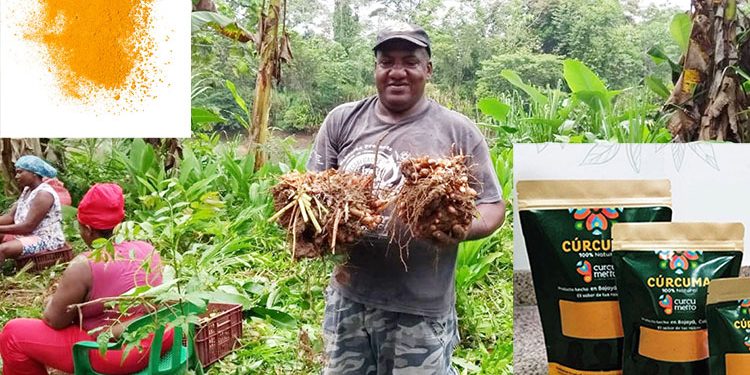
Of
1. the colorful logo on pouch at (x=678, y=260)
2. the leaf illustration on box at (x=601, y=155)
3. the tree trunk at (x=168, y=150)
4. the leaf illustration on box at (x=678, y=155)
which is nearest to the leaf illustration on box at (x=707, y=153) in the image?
the leaf illustration on box at (x=678, y=155)

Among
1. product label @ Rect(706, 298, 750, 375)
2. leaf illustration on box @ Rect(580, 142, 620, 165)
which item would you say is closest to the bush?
leaf illustration on box @ Rect(580, 142, 620, 165)

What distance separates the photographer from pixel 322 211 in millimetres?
1347

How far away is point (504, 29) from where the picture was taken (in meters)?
2.43

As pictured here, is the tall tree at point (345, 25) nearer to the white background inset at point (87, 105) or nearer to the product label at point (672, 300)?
the white background inset at point (87, 105)

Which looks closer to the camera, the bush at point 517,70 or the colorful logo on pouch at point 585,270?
the colorful logo on pouch at point 585,270

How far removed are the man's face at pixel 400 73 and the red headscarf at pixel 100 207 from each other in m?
0.84

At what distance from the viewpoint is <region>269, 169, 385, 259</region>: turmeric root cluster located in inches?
52.7

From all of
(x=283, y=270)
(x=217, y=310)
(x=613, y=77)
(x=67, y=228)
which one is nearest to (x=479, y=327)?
(x=283, y=270)

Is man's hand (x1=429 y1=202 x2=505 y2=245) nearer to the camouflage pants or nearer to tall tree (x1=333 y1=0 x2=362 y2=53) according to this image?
the camouflage pants

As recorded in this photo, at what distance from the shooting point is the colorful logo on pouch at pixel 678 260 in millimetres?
1325

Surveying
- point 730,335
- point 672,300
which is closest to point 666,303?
point 672,300

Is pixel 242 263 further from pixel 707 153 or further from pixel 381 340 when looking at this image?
pixel 707 153

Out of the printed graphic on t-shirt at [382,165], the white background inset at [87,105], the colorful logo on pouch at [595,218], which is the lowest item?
the colorful logo on pouch at [595,218]

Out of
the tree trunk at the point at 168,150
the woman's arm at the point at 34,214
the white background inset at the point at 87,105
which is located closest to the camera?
the white background inset at the point at 87,105
